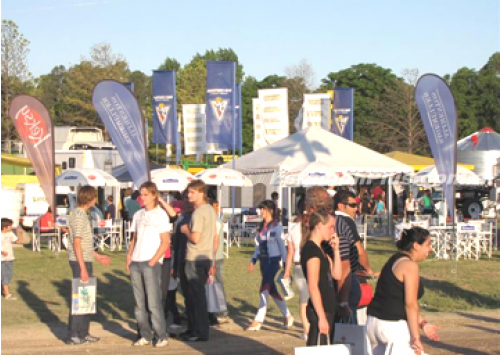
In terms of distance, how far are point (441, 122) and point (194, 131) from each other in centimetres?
1830

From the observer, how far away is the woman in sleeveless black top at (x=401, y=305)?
18.5ft

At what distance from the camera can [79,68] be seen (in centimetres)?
6400

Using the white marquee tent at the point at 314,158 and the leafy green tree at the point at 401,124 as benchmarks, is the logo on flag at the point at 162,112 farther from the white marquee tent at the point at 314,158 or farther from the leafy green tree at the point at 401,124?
the leafy green tree at the point at 401,124

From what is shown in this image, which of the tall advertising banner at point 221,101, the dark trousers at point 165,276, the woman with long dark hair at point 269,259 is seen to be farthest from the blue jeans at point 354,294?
the tall advertising banner at point 221,101

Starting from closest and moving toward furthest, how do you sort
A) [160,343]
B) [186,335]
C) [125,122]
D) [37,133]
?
[160,343], [186,335], [125,122], [37,133]

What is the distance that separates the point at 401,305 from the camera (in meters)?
5.71

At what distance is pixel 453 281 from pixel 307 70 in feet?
180

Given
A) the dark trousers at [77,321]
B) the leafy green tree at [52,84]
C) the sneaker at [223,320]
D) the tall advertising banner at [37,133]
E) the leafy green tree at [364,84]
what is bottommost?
the sneaker at [223,320]

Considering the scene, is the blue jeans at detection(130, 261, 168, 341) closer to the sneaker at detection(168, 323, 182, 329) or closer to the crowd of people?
the crowd of people

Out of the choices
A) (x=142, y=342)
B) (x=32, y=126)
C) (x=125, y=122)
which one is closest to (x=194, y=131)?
(x=32, y=126)

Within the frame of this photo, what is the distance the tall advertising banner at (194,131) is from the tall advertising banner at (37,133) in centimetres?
1534

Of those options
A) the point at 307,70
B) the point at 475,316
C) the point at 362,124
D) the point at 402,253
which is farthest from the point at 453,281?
the point at 307,70

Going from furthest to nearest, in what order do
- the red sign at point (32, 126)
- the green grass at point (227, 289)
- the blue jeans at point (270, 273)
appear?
the red sign at point (32, 126), the green grass at point (227, 289), the blue jeans at point (270, 273)

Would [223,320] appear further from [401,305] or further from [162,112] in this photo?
[162,112]
